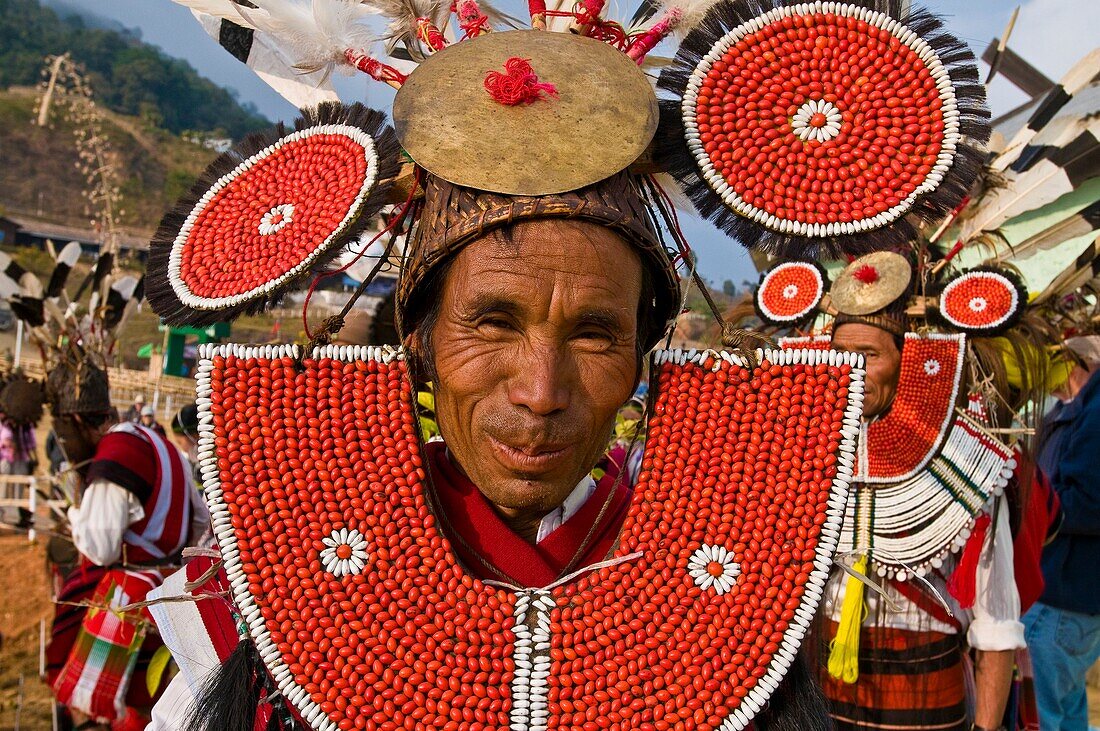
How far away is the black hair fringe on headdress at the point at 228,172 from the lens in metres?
1.63

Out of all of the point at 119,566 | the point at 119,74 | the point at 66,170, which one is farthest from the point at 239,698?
the point at 119,74

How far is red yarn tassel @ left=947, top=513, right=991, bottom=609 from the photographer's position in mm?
3639

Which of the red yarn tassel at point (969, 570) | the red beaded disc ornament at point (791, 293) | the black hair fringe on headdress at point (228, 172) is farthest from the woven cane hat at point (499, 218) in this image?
the red yarn tassel at point (969, 570)

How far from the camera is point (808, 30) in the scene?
5.54 feet

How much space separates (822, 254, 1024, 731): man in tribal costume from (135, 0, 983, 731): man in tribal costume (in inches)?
86.6

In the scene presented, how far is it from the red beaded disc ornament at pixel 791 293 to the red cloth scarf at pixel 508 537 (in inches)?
94.7

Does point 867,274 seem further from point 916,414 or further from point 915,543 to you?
point 915,543

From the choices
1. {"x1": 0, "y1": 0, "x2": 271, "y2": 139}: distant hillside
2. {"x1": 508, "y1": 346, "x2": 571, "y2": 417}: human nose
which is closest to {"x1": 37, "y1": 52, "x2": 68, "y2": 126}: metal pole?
{"x1": 508, "y1": 346, "x2": 571, "y2": 417}: human nose

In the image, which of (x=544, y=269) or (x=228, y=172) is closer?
(x=544, y=269)

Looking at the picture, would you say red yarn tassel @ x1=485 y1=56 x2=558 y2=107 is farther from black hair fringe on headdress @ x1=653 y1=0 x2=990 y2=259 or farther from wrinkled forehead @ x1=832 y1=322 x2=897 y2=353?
wrinkled forehead @ x1=832 y1=322 x2=897 y2=353

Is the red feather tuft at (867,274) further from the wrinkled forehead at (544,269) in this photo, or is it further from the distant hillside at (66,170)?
the distant hillside at (66,170)

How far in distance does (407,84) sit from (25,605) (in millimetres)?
11986

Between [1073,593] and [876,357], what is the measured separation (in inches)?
121

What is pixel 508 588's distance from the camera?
64.0 inches
